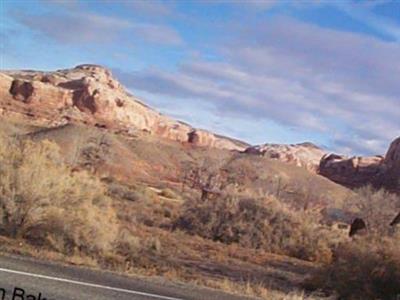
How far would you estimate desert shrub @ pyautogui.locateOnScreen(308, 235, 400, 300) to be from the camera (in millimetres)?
19016

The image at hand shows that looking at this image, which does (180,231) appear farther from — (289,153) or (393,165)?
(289,153)

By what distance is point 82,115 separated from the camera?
469 feet

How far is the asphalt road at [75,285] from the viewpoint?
33.0ft

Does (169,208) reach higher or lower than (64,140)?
lower

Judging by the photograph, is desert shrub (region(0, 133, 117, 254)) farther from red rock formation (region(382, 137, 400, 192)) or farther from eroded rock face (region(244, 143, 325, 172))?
eroded rock face (region(244, 143, 325, 172))

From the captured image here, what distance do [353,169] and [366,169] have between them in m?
2.78

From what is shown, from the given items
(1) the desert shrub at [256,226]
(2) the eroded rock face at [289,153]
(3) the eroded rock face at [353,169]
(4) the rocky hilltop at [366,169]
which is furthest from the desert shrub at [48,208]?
(2) the eroded rock face at [289,153]

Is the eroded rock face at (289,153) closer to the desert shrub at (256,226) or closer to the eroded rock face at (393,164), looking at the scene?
the eroded rock face at (393,164)

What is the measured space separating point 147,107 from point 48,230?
169295 mm

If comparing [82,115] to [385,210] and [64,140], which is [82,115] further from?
[385,210]

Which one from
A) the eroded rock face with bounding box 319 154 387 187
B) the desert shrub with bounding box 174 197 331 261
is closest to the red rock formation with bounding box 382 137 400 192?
the eroded rock face with bounding box 319 154 387 187

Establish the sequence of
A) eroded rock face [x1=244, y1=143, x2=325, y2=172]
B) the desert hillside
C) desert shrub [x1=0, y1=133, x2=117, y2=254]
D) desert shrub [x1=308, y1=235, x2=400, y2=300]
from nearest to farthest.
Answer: the desert hillside
desert shrub [x1=0, y1=133, x2=117, y2=254]
desert shrub [x1=308, y1=235, x2=400, y2=300]
eroded rock face [x1=244, y1=143, x2=325, y2=172]

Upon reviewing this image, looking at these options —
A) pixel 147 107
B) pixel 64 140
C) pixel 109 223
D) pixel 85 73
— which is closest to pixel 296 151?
pixel 147 107

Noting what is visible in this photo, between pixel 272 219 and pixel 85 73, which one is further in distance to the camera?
pixel 85 73
